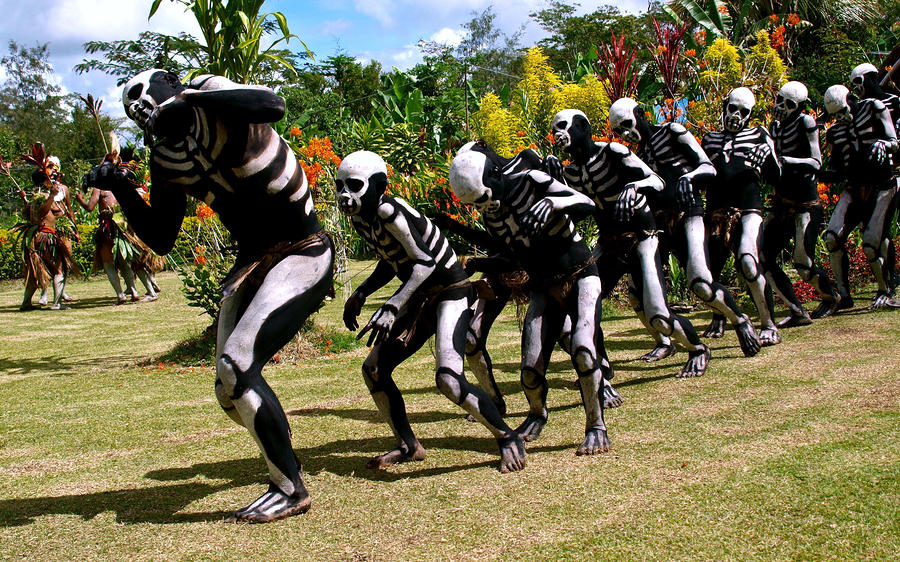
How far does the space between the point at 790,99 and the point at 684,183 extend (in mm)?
2155

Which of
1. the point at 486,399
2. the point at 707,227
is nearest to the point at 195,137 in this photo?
the point at 486,399

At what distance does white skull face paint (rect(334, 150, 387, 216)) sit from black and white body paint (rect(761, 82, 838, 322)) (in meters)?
5.11

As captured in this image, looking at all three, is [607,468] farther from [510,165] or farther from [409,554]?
[510,165]

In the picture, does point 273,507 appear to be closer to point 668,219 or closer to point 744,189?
point 668,219

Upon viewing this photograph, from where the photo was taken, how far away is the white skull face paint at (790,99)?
310 inches

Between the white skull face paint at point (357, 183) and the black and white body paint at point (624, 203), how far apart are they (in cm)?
185

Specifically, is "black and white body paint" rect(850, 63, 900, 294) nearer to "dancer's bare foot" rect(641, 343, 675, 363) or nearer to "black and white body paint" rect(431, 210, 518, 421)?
"dancer's bare foot" rect(641, 343, 675, 363)

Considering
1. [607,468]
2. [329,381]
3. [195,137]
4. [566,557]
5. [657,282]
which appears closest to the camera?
[566,557]

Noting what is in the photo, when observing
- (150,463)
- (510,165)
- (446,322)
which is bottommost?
(150,463)

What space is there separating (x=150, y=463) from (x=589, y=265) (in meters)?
3.21

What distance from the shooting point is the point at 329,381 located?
7676 millimetres

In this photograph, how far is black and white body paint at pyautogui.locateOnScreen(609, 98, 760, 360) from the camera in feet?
22.2

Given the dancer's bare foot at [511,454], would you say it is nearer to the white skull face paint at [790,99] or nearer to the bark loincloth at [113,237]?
the white skull face paint at [790,99]

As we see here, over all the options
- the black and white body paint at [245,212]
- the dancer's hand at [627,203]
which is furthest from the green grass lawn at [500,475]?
the dancer's hand at [627,203]
